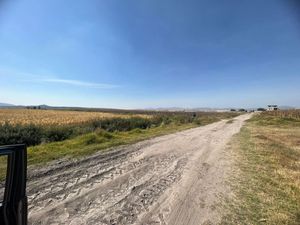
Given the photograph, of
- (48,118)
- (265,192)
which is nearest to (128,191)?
(265,192)

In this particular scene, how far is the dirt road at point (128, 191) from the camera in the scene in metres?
4.02

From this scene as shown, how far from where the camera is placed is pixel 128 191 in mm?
5230

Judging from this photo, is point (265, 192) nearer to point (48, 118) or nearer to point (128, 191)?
point (128, 191)

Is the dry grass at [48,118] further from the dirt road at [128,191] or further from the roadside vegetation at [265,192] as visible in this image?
the roadside vegetation at [265,192]

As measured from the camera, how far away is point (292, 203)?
4.77 m

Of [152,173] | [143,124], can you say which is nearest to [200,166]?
[152,173]

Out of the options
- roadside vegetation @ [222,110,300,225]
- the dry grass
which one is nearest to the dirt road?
roadside vegetation @ [222,110,300,225]

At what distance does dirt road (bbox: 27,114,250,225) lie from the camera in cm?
402

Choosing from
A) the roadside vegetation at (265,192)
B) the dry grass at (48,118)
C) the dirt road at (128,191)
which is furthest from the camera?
the dry grass at (48,118)

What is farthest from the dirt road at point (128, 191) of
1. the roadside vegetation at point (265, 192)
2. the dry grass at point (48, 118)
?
the dry grass at point (48, 118)

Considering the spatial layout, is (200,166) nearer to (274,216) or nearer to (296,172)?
(296,172)

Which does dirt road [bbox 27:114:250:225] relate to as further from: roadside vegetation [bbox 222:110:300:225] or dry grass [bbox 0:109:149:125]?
dry grass [bbox 0:109:149:125]

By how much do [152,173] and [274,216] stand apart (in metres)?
3.35

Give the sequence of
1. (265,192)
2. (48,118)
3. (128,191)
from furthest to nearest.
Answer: (48,118) < (265,192) < (128,191)
